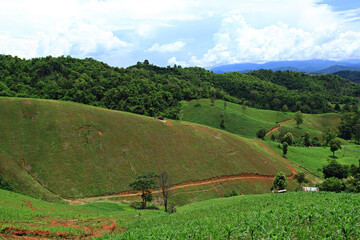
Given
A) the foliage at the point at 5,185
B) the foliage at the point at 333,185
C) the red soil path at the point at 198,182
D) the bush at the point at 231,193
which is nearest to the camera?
the foliage at the point at 5,185

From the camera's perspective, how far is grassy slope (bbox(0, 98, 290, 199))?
45031 mm

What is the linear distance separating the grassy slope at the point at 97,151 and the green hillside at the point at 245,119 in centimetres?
4455

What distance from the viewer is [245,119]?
126 meters

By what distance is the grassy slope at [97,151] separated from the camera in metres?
45.0

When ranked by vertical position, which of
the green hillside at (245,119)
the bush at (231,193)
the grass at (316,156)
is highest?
the green hillside at (245,119)

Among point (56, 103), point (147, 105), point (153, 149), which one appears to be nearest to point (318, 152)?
point (153, 149)

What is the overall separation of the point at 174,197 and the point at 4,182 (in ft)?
110

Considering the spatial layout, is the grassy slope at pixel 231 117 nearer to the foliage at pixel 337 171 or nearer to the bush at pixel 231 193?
the foliage at pixel 337 171

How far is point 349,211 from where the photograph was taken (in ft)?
58.9

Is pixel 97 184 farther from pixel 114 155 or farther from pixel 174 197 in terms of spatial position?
pixel 174 197

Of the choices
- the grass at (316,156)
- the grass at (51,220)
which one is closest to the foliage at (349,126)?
the grass at (316,156)

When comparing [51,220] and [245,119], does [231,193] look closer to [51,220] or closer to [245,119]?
[51,220]

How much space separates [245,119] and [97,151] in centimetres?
9387

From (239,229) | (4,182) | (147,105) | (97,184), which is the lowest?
(97,184)
